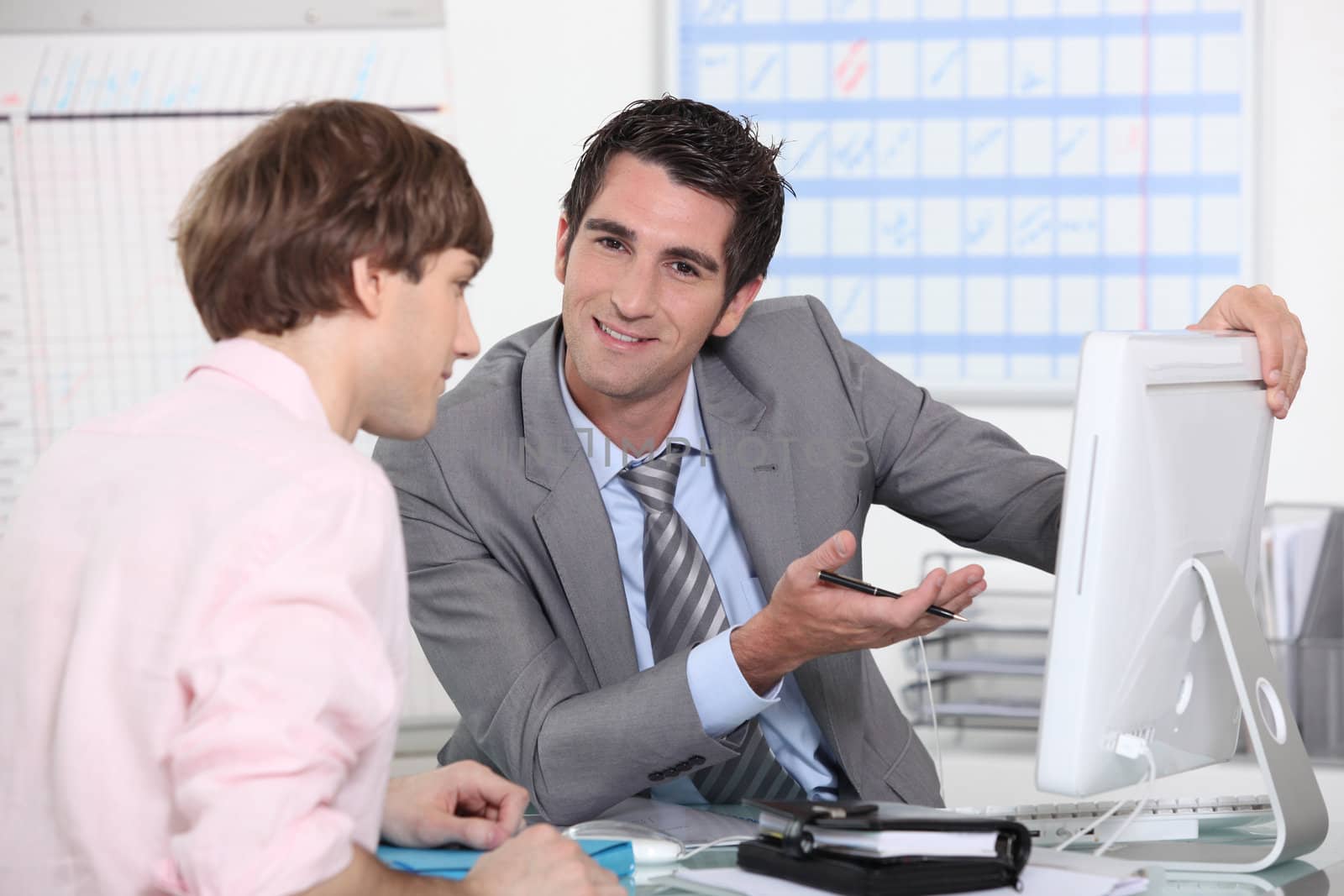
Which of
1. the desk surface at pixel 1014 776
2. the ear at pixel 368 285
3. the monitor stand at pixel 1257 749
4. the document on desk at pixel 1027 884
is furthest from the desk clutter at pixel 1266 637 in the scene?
the ear at pixel 368 285

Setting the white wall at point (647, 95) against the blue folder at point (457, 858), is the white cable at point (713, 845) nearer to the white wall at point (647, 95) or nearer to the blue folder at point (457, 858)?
the blue folder at point (457, 858)

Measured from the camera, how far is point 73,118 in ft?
9.26

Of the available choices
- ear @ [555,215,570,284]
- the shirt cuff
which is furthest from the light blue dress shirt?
the shirt cuff

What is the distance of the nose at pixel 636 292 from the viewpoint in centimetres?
174

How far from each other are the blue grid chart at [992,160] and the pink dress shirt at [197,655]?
2.11 m

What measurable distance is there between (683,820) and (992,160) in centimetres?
186

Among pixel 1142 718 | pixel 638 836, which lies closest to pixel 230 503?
pixel 638 836

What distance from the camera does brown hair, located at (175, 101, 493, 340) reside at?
981 mm

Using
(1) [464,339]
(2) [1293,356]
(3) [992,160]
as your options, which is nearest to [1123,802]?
(2) [1293,356]

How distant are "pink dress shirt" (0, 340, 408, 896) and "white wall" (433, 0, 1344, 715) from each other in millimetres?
2050

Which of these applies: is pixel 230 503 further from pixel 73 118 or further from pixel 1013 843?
pixel 73 118

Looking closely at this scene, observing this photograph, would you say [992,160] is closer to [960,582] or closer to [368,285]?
[960,582]

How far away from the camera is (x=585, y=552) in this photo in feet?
5.43

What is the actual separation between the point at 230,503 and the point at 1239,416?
935mm
